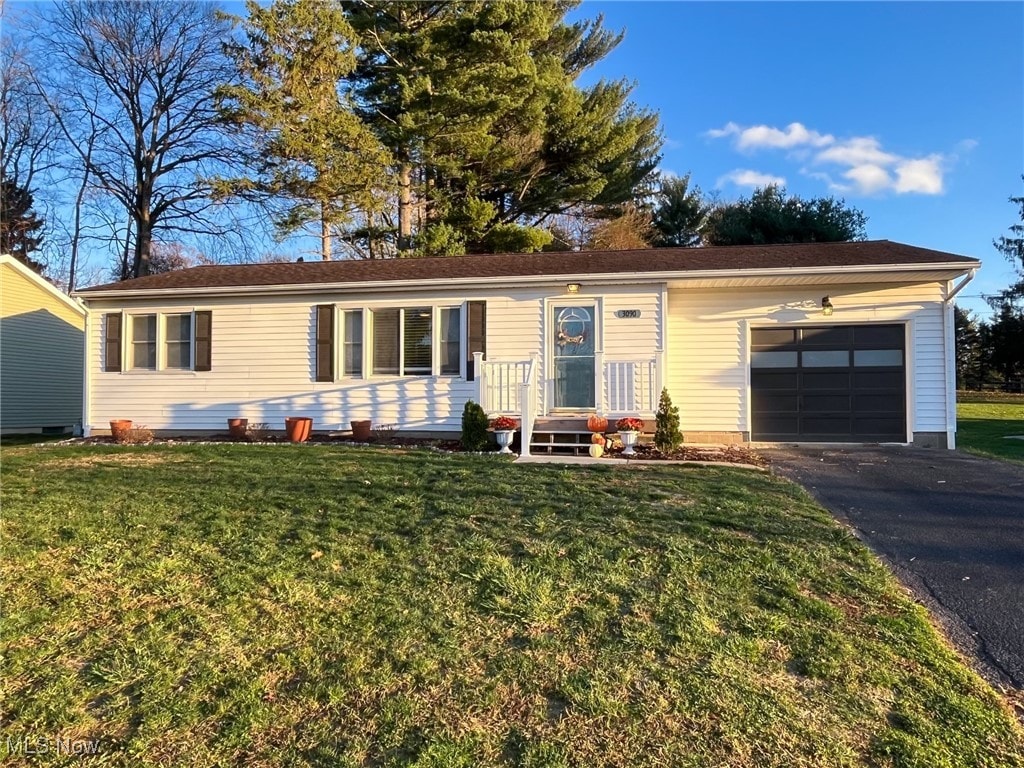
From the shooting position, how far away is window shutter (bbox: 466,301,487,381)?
419 inches

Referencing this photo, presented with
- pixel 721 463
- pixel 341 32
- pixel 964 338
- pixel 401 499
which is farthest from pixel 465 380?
pixel 964 338

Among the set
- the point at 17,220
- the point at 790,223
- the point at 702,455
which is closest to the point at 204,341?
the point at 702,455

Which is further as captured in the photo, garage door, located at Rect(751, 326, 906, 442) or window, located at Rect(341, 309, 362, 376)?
window, located at Rect(341, 309, 362, 376)

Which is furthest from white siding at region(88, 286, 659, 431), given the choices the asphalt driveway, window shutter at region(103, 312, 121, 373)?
the asphalt driveway

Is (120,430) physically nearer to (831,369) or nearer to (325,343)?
(325,343)

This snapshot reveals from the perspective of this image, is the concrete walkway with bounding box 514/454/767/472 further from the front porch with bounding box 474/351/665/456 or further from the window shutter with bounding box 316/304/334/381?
the window shutter with bounding box 316/304/334/381

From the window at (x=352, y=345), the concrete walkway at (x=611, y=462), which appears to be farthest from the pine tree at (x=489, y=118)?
the concrete walkway at (x=611, y=462)

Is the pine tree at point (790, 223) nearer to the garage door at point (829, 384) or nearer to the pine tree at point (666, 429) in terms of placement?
the garage door at point (829, 384)

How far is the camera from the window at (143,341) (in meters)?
11.9

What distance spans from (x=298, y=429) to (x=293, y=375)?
1.08 meters

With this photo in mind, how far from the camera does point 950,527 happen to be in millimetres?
4957

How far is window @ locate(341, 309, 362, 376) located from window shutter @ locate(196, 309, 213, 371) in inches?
98.5

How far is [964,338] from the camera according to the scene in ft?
109

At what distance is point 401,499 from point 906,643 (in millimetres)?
3716
